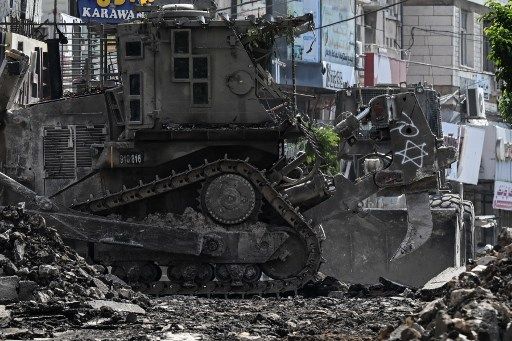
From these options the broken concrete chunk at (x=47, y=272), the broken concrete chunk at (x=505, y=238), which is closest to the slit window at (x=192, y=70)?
the broken concrete chunk at (x=505, y=238)

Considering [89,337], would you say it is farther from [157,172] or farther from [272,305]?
[157,172]

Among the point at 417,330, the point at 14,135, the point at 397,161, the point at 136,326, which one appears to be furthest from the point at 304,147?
the point at 417,330

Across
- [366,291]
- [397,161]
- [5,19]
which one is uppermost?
[5,19]

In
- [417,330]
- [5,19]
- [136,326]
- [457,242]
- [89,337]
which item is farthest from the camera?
[5,19]

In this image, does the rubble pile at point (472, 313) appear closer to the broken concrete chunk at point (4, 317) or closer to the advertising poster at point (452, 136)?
the broken concrete chunk at point (4, 317)

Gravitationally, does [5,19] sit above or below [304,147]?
above

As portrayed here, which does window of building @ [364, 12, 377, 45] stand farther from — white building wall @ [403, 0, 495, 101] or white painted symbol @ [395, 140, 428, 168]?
white painted symbol @ [395, 140, 428, 168]

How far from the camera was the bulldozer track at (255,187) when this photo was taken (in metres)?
28.1

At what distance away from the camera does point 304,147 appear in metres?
29.5

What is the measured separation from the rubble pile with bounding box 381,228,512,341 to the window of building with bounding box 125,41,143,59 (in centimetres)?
922

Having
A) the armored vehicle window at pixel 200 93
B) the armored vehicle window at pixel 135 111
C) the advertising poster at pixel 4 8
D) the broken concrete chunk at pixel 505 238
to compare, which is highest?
the advertising poster at pixel 4 8

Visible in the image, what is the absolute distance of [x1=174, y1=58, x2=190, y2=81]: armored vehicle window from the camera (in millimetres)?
28734

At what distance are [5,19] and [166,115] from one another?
11.1 m

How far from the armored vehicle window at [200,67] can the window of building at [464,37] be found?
48929 millimetres
